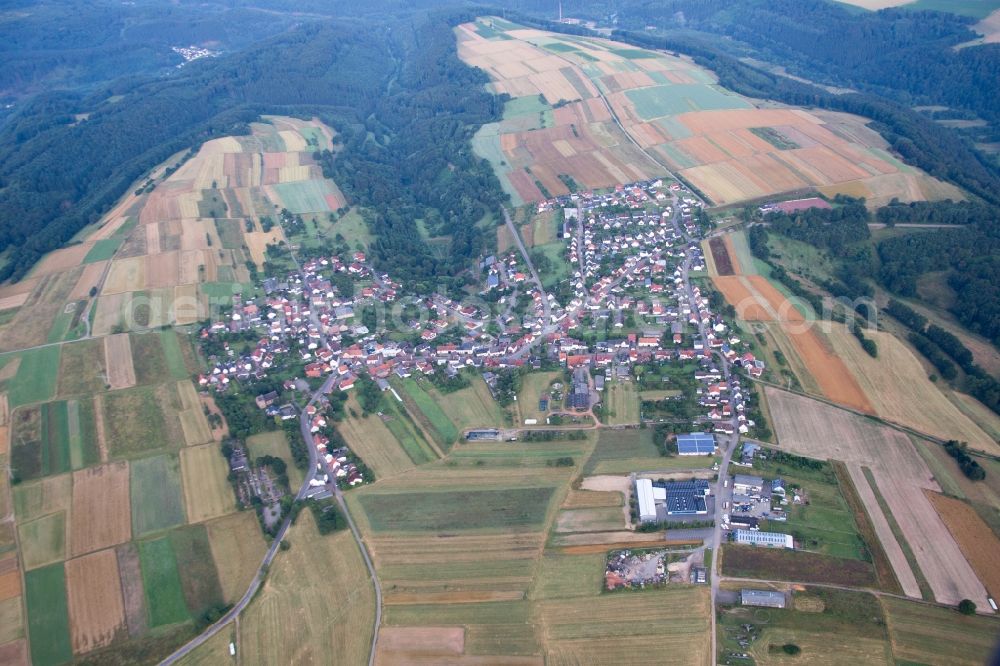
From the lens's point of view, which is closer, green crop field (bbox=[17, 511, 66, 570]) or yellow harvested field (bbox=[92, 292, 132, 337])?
green crop field (bbox=[17, 511, 66, 570])

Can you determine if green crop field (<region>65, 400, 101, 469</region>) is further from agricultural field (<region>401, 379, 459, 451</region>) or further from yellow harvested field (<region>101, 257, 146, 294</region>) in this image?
agricultural field (<region>401, 379, 459, 451</region>)

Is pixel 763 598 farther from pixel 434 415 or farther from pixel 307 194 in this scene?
pixel 307 194

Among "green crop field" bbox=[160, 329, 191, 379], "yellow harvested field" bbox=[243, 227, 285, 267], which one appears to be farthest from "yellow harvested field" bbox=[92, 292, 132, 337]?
"yellow harvested field" bbox=[243, 227, 285, 267]

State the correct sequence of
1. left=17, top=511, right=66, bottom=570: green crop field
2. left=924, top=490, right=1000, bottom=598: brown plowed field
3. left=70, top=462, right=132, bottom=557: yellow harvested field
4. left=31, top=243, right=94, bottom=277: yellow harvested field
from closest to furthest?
left=924, top=490, right=1000, bottom=598: brown plowed field, left=17, top=511, right=66, bottom=570: green crop field, left=70, top=462, right=132, bottom=557: yellow harvested field, left=31, top=243, right=94, bottom=277: yellow harvested field

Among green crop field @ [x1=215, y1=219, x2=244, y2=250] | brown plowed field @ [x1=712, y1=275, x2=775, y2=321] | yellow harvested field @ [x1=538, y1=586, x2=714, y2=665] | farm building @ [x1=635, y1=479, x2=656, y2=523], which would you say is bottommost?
yellow harvested field @ [x1=538, y1=586, x2=714, y2=665]

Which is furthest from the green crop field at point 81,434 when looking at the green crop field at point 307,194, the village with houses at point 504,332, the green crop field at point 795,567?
the green crop field at point 795,567

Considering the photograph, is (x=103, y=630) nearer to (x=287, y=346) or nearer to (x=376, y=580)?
(x=376, y=580)

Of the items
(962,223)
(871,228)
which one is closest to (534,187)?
(871,228)

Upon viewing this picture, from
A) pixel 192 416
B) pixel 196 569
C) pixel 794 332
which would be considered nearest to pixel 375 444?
pixel 196 569
